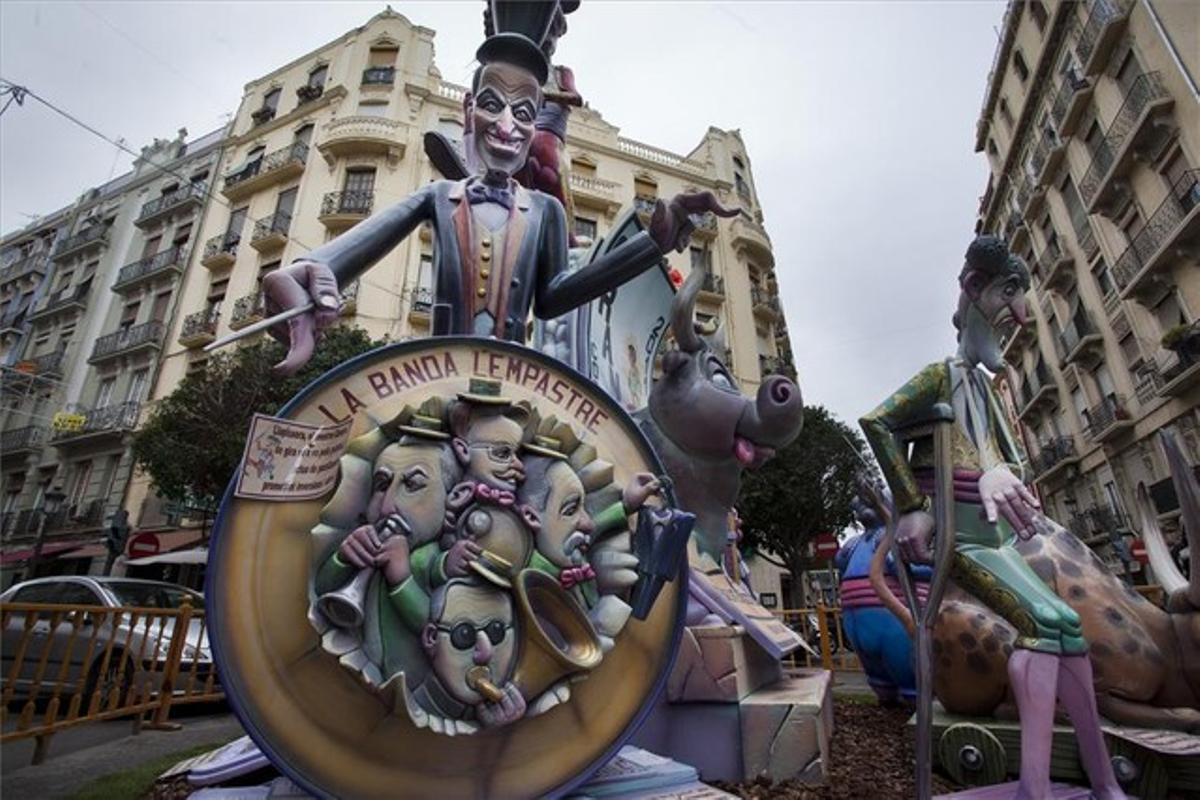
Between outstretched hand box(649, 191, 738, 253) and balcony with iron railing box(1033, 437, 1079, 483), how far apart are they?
25842mm

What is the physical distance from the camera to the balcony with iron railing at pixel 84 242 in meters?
25.5

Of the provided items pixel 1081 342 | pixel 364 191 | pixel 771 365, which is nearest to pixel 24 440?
pixel 364 191

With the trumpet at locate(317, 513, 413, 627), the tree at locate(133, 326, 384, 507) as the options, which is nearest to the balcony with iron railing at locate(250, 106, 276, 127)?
the tree at locate(133, 326, 384, 507)

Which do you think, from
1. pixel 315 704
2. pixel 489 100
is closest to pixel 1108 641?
pixel 315 704

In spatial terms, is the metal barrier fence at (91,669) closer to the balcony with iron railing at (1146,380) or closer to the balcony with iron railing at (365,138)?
the balcony with iron railing at (365,138)

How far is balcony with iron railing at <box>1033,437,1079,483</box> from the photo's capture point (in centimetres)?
2234

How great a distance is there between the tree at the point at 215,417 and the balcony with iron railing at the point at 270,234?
6.68m

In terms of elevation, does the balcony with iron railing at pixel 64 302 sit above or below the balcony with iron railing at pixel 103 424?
above

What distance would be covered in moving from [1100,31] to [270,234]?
2461cm

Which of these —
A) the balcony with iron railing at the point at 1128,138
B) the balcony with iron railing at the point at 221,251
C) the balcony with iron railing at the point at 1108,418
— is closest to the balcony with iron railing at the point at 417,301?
the balcony with iron railing at the point at 221,251

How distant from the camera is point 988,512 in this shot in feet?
6.50

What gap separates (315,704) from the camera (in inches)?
52.3

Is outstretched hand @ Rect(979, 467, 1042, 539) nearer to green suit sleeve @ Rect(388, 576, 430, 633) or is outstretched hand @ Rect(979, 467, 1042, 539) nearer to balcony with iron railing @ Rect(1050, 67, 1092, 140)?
green suit sleeve @ Rect(388, 576, 430, 633)

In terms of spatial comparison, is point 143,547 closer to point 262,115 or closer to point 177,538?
point 177,538
